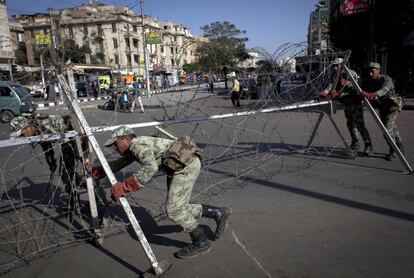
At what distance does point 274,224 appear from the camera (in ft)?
12.3

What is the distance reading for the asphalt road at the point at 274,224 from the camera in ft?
9.73

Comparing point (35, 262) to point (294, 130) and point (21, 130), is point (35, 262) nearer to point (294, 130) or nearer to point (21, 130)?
point (21, 130)

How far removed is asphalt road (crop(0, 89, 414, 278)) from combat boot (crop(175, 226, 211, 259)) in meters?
0.06

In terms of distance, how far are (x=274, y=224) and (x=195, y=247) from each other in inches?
40.1

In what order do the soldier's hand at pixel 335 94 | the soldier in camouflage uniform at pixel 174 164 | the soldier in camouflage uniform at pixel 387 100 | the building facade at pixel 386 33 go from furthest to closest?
1. the building facade at pixel 386 33
2. the soldier's hand at pixel 335 94
3. the soldier in camouflage uniform at pixel 387 100
4. the soldier in camouflage uniform at pixel 174 164

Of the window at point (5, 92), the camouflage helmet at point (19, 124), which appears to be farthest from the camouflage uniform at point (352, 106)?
the window at point (5, 92)

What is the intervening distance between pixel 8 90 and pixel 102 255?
15206 millimetres

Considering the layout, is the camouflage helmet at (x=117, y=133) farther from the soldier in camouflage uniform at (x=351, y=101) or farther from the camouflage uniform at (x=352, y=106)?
the camouflage uniform at (x=352, y=106)

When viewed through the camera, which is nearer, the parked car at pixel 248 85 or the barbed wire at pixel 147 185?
the barbed wire at pixel 147 185

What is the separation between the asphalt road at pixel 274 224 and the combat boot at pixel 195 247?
56 mm

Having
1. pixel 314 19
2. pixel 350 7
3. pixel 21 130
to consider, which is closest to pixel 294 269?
pixel 21 130

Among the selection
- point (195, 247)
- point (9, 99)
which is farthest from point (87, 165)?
point (9, 99)

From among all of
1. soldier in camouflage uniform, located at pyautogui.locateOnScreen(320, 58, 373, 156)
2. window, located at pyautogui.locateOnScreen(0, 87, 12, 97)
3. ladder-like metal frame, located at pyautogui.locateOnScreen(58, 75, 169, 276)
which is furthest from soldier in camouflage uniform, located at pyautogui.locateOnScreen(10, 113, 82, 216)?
window, located at pyautogui.locateOnScreen(0, 87, 12, 97)

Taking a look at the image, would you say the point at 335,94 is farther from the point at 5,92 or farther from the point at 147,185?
the point at 5,92
